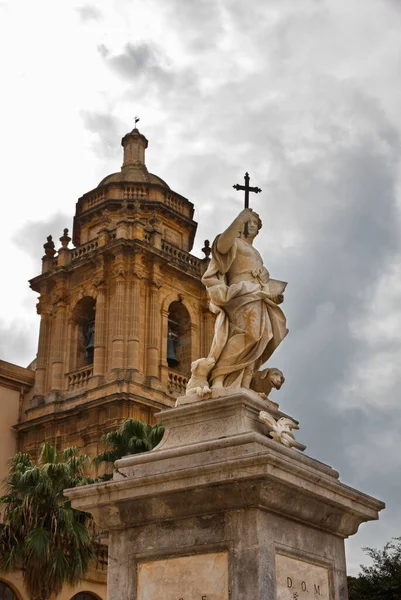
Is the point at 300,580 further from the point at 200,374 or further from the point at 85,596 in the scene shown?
the point at 85,596

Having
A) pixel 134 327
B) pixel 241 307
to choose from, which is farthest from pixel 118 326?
pixel 241 307

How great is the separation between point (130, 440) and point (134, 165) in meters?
20.4

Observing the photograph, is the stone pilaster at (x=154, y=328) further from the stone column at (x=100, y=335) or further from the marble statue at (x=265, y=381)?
the marble statue at (x=265, y=381)

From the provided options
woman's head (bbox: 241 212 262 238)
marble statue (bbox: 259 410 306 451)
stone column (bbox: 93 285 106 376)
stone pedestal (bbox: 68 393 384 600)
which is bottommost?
stone pedestal (bbox: 68 393 384 600)

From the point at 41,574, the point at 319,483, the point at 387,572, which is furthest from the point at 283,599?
the point at 387,572

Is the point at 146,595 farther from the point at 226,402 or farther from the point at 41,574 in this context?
the point at 41,574

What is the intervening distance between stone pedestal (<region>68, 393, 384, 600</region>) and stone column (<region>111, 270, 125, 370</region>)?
2444 centimetres

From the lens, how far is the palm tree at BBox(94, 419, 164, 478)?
73.3 ft

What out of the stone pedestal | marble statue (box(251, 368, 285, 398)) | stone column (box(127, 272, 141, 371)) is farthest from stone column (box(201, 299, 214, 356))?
the stone pedestal

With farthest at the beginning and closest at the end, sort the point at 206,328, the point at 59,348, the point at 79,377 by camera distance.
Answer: the point at 206,328, the point at 59,348, the point at 79,377

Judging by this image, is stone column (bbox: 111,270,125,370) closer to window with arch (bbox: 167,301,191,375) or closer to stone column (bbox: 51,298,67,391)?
window with arch (bbox: 167,301,191,375)

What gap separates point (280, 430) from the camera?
283 inches

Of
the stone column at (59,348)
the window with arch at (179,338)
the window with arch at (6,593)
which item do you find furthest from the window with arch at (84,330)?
the window with arch at (6,593)

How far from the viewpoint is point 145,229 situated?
1385 inches
